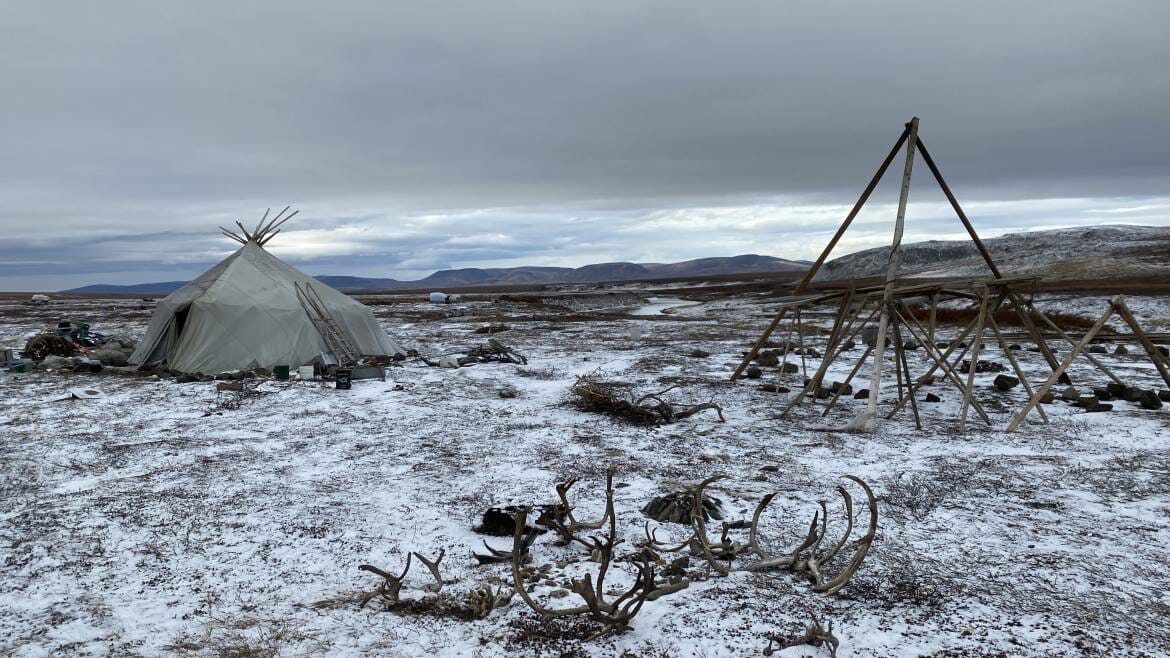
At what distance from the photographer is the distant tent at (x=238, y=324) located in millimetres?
14539

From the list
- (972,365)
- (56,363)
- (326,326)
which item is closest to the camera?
(972,365)

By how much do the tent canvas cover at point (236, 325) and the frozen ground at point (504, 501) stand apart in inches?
100

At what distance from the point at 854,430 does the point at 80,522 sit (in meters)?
9.20

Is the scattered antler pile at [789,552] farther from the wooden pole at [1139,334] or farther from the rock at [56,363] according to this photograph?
the rock at [56,363]

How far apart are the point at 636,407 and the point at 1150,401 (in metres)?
8.03

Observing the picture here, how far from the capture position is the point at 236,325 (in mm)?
14852

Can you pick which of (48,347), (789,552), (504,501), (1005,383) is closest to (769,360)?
(1005,383)

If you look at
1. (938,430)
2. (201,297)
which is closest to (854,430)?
(938,430)

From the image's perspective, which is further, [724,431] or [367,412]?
[367,412]

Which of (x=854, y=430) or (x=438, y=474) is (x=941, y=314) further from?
(x=438, y=474)

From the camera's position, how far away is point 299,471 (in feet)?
25.0

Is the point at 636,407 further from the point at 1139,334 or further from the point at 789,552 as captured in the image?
the point at 1139,334

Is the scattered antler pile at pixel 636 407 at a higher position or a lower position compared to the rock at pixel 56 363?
lower

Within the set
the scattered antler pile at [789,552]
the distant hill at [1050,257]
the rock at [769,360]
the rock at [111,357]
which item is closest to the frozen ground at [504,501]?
the scattered antler pile at [789,552]
